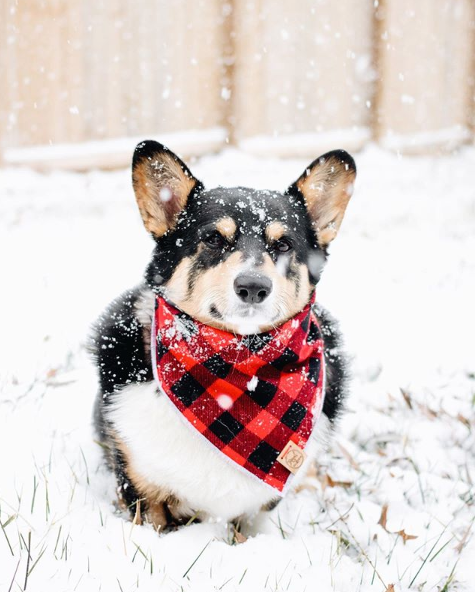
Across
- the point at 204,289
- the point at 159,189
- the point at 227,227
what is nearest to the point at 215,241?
the point at 227,227

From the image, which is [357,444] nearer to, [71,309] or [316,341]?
[316,341]

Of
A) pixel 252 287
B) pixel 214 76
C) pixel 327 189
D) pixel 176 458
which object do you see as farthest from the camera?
pixel 214 76

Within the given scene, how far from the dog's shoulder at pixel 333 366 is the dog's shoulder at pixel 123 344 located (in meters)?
0.81

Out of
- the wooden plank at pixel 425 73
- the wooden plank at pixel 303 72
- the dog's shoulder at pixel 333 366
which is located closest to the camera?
the dog's shoulder at pixel 333 366

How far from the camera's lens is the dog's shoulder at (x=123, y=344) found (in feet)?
7.22

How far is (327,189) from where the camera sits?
2.36 metres

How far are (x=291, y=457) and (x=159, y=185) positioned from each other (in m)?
1.20

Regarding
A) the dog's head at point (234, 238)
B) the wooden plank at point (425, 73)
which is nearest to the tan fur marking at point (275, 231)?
the dog's head at point (234, 238)

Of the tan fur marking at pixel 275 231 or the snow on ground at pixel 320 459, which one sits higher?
the tan fur marking at pixel 275 231

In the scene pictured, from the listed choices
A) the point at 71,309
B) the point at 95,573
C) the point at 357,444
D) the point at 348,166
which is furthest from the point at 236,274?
the point at 71,309

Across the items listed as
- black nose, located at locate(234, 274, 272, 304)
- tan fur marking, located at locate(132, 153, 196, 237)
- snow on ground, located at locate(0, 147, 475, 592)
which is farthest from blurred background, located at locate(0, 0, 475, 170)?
black nose, located at locate(234, 274, 272, 304)

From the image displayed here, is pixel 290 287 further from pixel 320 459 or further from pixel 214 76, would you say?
pixel 214 76

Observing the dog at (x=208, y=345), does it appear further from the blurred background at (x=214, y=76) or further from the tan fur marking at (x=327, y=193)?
the blurred background at (x=214, y=76)

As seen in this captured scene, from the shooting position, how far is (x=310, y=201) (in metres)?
2.40
